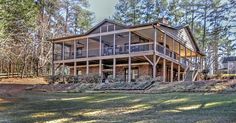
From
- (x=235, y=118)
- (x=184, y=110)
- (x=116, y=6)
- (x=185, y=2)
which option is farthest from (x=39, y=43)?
(x=235, y=118)

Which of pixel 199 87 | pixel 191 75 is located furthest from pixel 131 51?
pixel 199 87

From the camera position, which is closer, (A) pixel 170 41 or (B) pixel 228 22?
→ (B) pixel 228 22

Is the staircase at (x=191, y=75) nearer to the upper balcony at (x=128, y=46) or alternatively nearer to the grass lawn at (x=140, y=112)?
the upper balcony at (x=128, y=46)

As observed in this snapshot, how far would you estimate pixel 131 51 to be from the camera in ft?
87.8

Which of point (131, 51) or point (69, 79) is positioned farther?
point (69, 79)

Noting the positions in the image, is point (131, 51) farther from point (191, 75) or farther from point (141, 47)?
point (191, 75)

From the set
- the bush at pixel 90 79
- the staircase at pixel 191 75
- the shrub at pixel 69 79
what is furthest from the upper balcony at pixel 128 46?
the shrub at pixel 69 79

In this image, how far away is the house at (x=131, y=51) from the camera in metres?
26.5

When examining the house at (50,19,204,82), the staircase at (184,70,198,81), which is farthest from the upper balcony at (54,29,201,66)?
the staircase at (184,70,198,81)

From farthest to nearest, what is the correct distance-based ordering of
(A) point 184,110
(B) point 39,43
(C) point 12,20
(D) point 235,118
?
(B) point 39,43, (C) point 12,20, (A) point 184,110, (D) point 235,118

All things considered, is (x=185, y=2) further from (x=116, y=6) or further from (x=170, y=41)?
(x=170, y=41)

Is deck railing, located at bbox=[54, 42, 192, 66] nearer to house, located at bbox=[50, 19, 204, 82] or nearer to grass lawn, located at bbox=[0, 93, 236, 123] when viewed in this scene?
house, located at bbox=[50, 19, 204, 82]

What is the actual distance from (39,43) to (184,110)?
1183 inches

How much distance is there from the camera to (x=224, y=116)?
32.6ft
